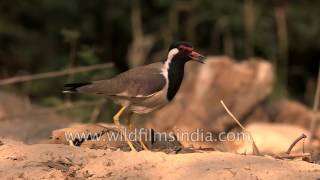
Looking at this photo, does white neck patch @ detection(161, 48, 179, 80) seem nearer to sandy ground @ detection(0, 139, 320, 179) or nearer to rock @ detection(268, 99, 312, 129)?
sandy ground @ detection(0, 139, 320, 179)

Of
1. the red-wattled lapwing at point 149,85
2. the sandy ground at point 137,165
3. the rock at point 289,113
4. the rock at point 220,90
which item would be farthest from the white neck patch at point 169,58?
the rock at point 289,113

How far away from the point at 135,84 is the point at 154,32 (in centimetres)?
964

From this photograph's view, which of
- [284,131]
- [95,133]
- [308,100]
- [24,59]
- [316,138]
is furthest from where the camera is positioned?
[24,59]

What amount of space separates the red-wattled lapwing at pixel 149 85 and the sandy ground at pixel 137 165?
2.62 feet

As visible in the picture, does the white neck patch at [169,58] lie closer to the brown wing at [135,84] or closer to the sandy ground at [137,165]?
the brown wing at [135,84]

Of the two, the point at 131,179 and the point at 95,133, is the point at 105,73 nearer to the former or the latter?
the point at 95,133

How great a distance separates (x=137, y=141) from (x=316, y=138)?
141 inches

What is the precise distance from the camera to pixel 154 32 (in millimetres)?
15164

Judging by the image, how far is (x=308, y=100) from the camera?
535 inches

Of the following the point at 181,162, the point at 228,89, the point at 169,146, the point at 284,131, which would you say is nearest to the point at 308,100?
the point at 228,89

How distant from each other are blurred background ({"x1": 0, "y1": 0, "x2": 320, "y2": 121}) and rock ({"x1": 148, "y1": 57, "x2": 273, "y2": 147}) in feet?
8.35

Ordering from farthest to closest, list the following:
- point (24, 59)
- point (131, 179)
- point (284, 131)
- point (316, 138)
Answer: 1. point (24, 59)
2. point (284, 131)
3. point (316, 138)
4. point (131, 179)

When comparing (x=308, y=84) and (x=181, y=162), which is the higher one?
(x=308, y=84)

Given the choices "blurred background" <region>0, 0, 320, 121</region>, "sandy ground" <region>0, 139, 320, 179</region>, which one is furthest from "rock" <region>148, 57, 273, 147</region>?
"sandy ground" <region>0, 139, 320, 179</region>
